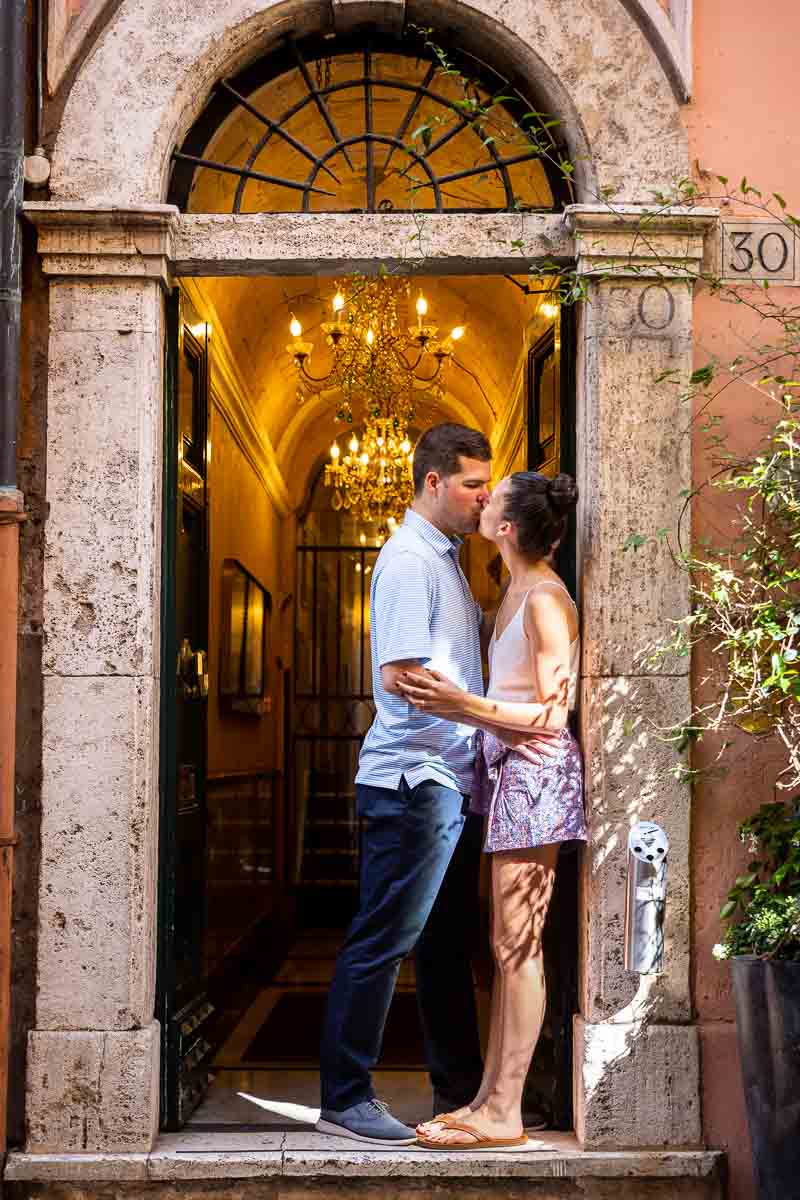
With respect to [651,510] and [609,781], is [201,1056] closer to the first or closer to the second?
[609,781]

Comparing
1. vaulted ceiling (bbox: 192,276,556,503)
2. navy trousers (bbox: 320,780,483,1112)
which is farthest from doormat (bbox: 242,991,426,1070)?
vaulted ceiling (bbox: 192,276,556,503)

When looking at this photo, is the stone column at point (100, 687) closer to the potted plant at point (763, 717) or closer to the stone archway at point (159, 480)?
the stone archway at point (159, 480)

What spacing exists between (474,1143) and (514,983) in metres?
0.53

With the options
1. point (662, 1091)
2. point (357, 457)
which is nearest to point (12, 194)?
point (662, 1091)

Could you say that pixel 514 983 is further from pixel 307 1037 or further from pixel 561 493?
pixel 307 1037

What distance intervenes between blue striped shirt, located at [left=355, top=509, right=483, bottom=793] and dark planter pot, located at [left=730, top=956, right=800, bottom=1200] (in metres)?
1.14

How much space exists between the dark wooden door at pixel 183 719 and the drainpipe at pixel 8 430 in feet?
1.84

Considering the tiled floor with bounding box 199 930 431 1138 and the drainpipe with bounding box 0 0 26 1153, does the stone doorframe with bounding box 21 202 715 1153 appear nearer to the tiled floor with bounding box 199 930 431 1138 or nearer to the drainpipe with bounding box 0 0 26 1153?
the drainpipe with bounding box 0 0 26 1153

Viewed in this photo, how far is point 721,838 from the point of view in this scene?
4668 millimetres

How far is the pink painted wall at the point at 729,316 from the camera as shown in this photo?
15.0ft

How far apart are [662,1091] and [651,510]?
190 cm

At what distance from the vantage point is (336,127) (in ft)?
16.5

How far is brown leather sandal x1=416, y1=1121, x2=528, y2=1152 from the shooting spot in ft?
14.7

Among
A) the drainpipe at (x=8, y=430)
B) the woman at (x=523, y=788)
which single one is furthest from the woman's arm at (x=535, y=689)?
the drainpipe at (x=8, y=430)
